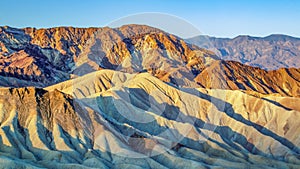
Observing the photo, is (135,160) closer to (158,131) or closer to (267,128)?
(158,131)

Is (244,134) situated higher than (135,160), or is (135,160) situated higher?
(135,160)

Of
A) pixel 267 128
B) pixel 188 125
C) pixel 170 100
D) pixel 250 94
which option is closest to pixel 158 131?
pixel 188 125

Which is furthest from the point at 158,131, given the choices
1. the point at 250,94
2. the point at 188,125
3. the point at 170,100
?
the point at 250,94

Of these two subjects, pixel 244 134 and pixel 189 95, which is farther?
pixel 189 95

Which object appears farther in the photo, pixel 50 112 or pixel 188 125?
pixel 188 125

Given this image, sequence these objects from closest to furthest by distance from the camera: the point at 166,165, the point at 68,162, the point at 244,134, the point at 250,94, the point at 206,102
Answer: the point at 68,162 → the point at 166,165 → the point at 244,134 → the point at 206,102 → the point at 250,94

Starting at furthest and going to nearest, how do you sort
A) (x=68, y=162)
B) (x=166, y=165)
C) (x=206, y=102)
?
1. (x=206, y=102)
2. (x=166, y=165)
3. (x=68, y=162)

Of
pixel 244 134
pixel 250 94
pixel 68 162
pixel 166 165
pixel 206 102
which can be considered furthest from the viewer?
pixel 250 94

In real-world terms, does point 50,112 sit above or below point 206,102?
above

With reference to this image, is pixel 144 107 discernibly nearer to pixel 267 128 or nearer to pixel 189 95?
pixel 189 95
